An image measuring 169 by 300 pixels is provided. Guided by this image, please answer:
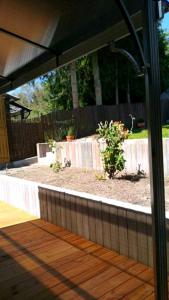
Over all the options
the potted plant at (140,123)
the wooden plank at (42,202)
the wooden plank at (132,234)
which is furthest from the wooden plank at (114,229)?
the potted plant at (140,123)

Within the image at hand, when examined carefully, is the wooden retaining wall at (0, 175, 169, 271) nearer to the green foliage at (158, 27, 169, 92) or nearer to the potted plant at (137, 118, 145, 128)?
the potted plant at (137, 118, 145, 128)

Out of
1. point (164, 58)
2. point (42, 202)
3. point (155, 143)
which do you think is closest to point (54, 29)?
point (155, 143)

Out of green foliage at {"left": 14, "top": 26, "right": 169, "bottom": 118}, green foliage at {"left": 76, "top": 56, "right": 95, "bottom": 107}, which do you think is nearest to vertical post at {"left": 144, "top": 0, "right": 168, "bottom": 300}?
green foliage at {"left": 14, "top": 26, "right": 169, "bottom": 118}

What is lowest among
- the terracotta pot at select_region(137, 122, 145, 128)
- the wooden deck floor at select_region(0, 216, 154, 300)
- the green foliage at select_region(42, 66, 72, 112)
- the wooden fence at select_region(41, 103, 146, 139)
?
the wooden deck floor at select_region(0, 216, 154, 300)

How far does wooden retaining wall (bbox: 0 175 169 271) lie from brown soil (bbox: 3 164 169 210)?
48cm

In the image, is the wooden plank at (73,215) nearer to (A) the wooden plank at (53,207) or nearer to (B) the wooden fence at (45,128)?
(A) the wooden plank at (53,207)

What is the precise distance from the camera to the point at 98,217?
2.90 meters

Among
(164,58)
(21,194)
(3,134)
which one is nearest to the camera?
(21,194)

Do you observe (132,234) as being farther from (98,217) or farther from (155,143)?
(155,143)

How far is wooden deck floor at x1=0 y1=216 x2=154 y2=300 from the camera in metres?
2.13

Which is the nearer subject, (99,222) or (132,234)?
(132,234)

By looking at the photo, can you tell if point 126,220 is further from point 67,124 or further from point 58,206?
point 67,124

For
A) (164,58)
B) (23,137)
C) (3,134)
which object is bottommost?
(23,137)

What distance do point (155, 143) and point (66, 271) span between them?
60.4 inches
